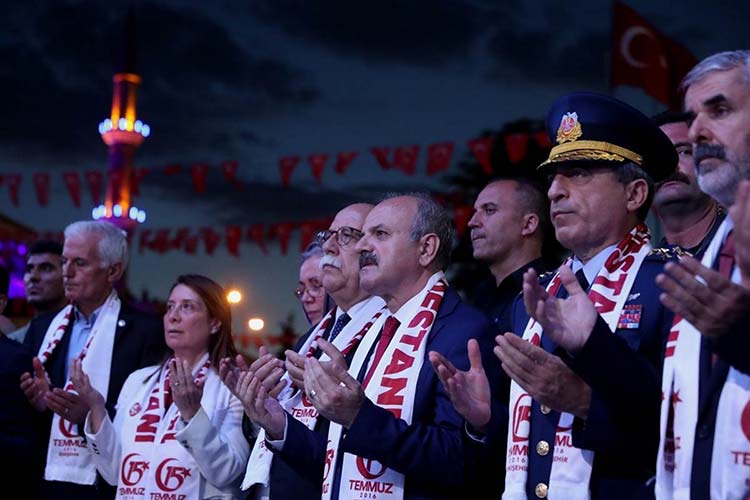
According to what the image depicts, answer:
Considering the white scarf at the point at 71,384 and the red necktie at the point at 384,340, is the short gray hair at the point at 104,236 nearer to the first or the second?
the white scarf at the point at 71,384

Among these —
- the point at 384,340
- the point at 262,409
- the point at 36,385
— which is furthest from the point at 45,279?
the point at 384,340

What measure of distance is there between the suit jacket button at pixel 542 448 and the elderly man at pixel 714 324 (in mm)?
578

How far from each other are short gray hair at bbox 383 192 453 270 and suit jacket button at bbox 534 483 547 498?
1419 mm

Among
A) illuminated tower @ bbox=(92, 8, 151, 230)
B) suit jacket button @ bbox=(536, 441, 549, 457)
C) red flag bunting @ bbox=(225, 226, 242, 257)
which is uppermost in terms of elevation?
illuminated tower @ bbox=(92, 8, 151, 230)

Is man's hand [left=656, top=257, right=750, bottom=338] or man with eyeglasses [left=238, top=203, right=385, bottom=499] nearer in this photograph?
man's hand [left=656, top=257, right=750, bottom=338]

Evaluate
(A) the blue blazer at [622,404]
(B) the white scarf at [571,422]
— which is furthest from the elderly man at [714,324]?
(B) the white scarf at [571,422]

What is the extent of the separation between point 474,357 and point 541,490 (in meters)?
0.54

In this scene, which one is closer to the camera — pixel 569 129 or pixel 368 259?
pixel 569 129

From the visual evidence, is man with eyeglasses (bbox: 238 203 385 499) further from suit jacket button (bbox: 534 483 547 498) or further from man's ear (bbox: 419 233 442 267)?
suit jacket button (bbox: 534 483 547 498)

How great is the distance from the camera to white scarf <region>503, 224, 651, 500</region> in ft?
10.3

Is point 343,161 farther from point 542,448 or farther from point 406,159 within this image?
point 542,448

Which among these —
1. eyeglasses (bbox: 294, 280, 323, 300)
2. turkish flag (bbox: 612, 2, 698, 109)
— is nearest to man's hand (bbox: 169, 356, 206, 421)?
eyeglasses (bbox: 294, 280, 323, 300)

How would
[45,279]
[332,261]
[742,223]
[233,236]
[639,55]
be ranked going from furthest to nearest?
[233,236]
[639,55]
[45,279]
[332,261]
[742,223]

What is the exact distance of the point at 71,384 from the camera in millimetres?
5809
